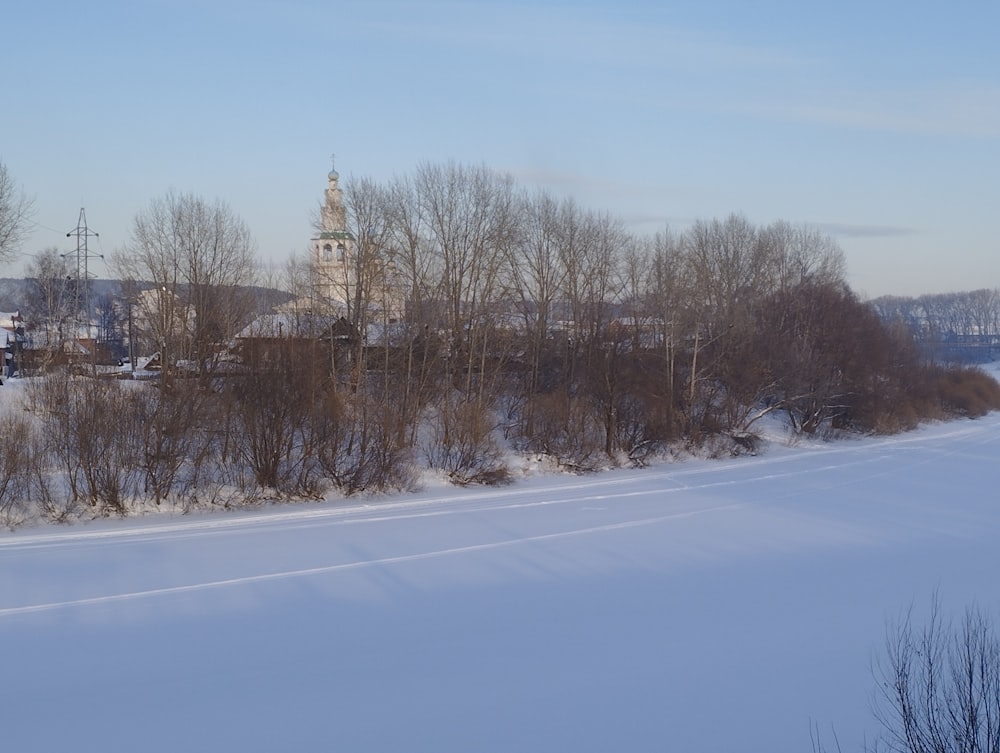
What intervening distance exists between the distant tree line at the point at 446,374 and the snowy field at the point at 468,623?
2.20 m

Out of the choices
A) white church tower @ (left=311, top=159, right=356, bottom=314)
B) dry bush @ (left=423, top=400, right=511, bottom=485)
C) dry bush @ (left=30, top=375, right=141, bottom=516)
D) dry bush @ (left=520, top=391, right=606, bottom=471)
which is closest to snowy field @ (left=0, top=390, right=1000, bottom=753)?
dry bush @ (left=30, top=375, right=141, bottom=516)

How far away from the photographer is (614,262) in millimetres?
38969

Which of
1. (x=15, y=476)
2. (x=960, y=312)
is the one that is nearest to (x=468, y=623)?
(x=15, y=476)

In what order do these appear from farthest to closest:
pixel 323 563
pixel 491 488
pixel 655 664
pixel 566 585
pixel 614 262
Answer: pixel 614 262
pixel 491 488
pixel 323 563
pixel 566 585
pixel 655 664

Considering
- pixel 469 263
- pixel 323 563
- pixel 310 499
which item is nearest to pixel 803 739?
pixel 323 563

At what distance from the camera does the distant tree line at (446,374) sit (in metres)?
22.4

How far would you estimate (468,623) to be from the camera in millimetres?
12914

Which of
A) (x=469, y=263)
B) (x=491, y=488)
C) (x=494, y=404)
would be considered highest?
(x=469, y=263)

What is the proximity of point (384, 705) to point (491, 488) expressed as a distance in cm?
1721

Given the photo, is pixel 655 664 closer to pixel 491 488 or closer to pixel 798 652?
pixel 798 652

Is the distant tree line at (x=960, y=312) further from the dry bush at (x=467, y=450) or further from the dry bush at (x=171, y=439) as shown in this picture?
the dry bush at (x=171, y=439)

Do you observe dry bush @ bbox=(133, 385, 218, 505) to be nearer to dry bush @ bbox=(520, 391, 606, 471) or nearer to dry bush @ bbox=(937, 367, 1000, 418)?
dry bush @ bbox=(520, 391, 606, 471)

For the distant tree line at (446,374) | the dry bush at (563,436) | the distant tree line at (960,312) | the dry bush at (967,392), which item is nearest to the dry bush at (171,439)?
the distant tree line at (446,374)

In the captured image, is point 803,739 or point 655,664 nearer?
point 803,739
